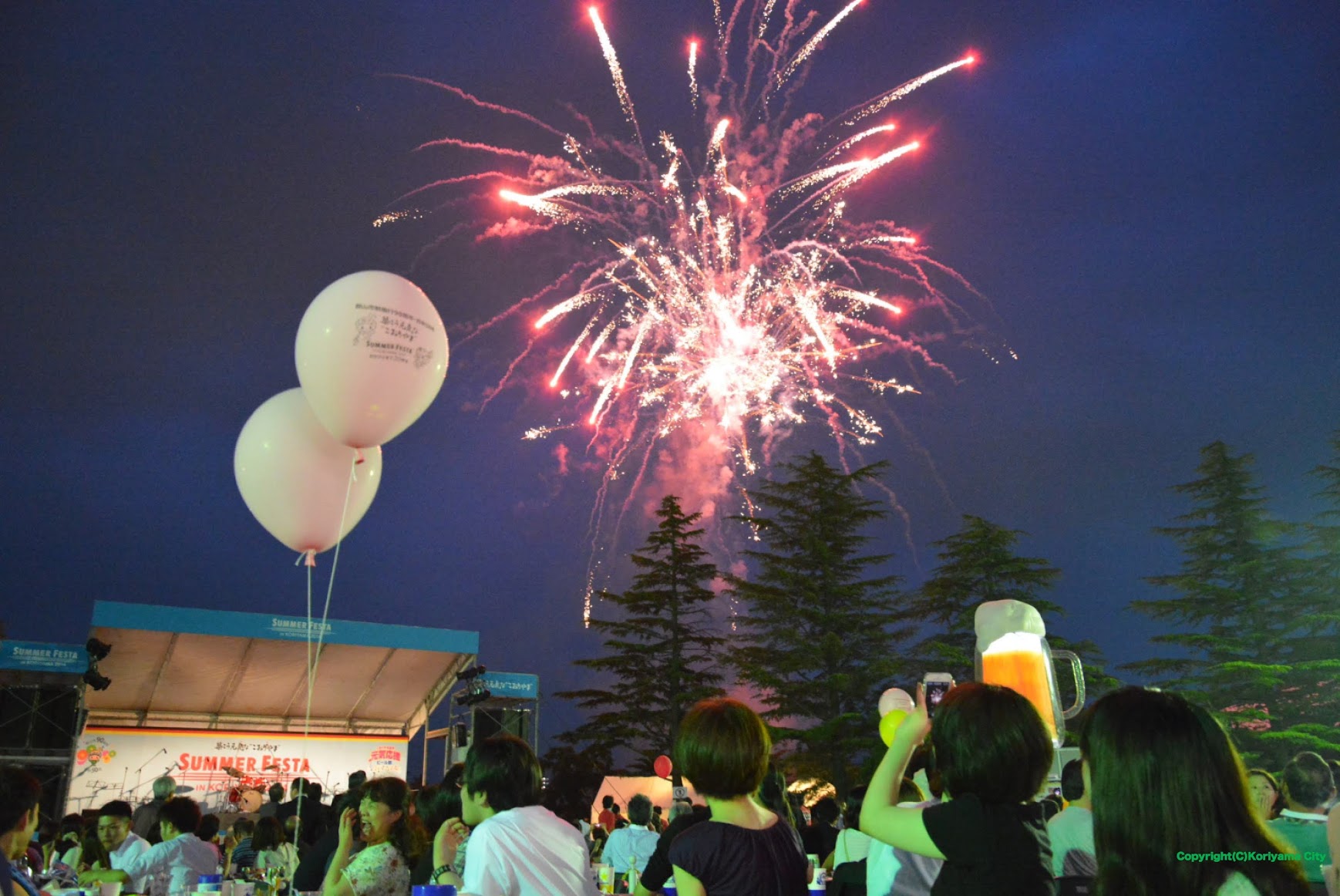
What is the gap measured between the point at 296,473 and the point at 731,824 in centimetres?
504

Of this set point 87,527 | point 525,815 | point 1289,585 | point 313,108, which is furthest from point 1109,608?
point 525,815

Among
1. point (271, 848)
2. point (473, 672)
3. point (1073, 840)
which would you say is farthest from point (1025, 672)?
point (473, 672)

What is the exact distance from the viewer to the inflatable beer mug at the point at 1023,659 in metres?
4.94

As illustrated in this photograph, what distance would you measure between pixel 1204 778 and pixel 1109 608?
4686cm

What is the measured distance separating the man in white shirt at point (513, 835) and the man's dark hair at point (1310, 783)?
3325 mm

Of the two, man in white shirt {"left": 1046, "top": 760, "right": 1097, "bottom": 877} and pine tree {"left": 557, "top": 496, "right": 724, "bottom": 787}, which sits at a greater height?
pine tree {"left": 557, "top": 496, "right": 724, "bottom": 787}

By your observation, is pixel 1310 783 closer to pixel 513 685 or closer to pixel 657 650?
pixel 513 685

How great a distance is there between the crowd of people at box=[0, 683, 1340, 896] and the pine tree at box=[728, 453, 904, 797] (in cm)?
1797

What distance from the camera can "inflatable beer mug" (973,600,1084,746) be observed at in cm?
494

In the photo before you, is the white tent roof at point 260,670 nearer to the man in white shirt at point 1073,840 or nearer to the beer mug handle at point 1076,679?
the beer mug handle at point 1076,679

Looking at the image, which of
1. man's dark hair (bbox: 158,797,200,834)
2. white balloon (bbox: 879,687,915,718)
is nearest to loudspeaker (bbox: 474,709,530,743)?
man's dark hair (bbox: 158,797,200,834)

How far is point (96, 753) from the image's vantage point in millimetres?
15367

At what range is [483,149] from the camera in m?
13.9

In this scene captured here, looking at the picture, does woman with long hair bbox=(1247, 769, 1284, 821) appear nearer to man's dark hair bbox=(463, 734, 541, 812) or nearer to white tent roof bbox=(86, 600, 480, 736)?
man's dark hair bbox=(463, 734, 541, 812)
